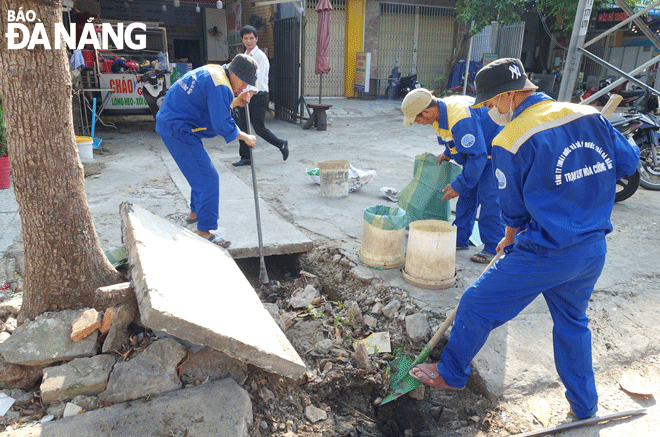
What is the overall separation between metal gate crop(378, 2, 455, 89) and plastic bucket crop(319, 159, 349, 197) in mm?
11960

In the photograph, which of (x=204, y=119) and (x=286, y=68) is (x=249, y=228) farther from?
(x=286, y=68)

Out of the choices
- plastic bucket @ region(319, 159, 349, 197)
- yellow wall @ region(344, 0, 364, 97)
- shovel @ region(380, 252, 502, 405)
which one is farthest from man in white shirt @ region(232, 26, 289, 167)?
yellow wall @ region(344, 0, 364, 97)

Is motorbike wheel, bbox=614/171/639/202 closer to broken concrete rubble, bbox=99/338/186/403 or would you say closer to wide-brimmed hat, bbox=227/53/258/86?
wide-brimmed hat, bbox=227/53/258/86

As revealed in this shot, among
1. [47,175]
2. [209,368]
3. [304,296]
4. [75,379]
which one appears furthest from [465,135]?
[75,379]

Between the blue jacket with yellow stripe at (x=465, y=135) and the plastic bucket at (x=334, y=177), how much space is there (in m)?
1.88

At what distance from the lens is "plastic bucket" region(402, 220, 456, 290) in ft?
11.6

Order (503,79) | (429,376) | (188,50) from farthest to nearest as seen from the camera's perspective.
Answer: (188,50)
(429,376)
(503,79)

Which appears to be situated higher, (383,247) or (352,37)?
(352,37)

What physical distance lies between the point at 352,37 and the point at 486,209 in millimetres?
13288

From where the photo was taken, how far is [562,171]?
7.00 feet

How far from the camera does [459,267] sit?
13.3 feet

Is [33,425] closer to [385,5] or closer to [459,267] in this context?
[459,267]

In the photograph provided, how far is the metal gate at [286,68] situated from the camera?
1030 centimetres

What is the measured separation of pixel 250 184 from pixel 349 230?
2121 millimetres
